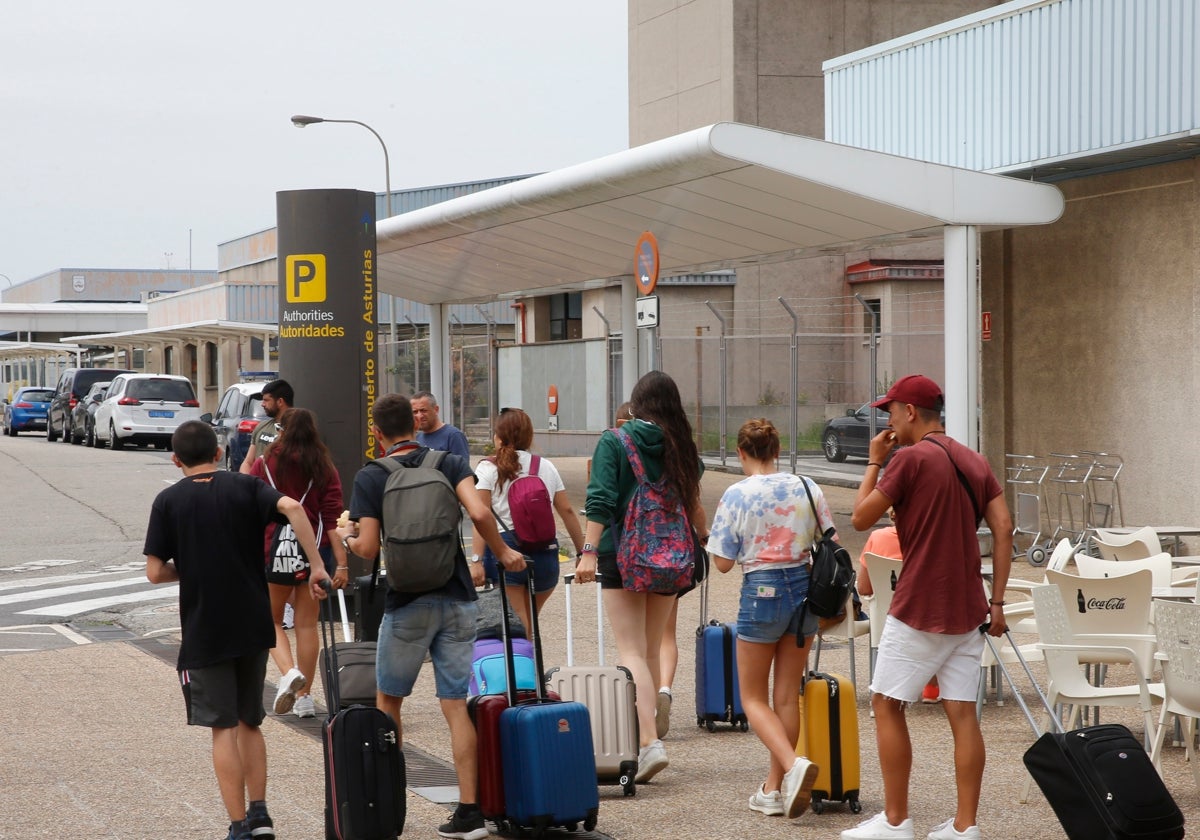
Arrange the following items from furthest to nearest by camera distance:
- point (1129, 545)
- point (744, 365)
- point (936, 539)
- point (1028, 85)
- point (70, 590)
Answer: point (744, 365) → point (1028, 85) → point (70, 590) → point (1129, 545) → point (936, 539)

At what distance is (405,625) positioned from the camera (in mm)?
6164

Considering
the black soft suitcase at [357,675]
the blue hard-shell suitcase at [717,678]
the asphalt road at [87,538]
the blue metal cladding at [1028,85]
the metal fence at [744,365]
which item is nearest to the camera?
the black soft suitcase at [357,675]

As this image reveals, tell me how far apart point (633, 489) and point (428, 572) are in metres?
1.28

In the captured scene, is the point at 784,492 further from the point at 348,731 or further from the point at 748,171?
the point at 748,171

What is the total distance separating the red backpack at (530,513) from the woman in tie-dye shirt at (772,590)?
1.72m

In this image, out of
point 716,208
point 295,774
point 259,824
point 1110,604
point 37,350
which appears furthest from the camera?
point 37,350

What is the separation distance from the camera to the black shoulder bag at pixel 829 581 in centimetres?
624

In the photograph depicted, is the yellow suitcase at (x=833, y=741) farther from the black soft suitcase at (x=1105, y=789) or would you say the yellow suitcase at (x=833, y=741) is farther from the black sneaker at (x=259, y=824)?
the black sneaker at (x=259, y=824)

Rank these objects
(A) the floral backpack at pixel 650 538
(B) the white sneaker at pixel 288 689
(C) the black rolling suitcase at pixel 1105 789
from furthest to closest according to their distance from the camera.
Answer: (B) the white sneaker at pixel 288 689 → (A) the floral backpack at pixel 650 538 → (C) the black rolling suitcase at pixel 1105 789

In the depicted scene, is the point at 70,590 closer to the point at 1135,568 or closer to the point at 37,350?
the point at 1135,568

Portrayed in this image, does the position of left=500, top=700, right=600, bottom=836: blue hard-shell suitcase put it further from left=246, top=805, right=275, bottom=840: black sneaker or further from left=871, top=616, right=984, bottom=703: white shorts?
left=871, top=616, right=984, bottom=703: white shorts

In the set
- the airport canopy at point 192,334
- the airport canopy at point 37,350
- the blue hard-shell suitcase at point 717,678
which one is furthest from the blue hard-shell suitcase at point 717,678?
the airport canopy at point 37,350

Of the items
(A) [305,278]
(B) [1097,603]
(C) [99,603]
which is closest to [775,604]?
(B) [1097,603]

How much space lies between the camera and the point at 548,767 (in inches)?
231
